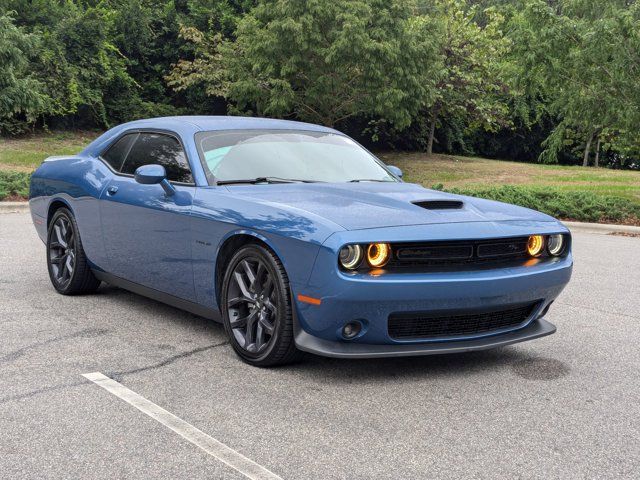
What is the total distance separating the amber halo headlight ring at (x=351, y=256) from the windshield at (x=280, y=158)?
4.36 ft

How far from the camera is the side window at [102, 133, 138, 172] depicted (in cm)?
647

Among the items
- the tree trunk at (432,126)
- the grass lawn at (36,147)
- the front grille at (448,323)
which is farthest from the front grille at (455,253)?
the tree trunk at (432,126)

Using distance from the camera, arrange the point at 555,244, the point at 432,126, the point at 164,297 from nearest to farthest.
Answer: the point at 555,244
the point at 164,297
the point at 432,126

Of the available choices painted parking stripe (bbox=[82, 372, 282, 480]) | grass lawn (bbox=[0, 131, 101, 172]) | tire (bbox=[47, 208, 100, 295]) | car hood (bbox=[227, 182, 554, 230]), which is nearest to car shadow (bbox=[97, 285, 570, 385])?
painted parking stripe (bbox=[82, 372, 282, 480])

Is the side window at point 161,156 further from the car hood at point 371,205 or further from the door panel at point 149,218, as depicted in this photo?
the car hood at point 371,205

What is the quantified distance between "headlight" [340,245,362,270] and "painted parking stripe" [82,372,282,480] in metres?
1.14

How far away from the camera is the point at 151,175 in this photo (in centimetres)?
539

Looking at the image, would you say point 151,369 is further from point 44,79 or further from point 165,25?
point 165,25

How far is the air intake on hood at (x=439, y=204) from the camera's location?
16.1ft

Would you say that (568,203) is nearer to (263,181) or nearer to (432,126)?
(263,181)

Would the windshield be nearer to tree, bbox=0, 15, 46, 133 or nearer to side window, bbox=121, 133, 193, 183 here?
side window, bbox=121, 133, 193, 183

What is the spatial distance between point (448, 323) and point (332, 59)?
801 inches

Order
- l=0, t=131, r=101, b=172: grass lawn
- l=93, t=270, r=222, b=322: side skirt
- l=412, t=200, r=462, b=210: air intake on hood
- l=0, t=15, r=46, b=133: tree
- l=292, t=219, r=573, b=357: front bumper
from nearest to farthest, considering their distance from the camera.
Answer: l=292, t=219, r=573, b=357: front bumper
l=412, t=200, r=462, b=210: air intake on hood
l=93, t=270, r=222, b=322: side skirt
l=0, t=15, r=46, b=133: tree
l=0, t=131, r=101, b=172: grass lawn

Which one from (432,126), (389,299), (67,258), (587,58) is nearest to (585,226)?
(587,58)
